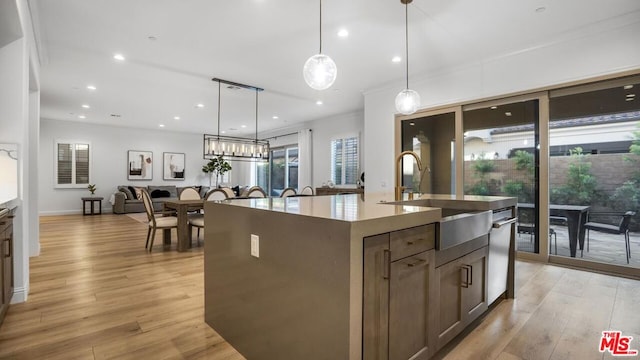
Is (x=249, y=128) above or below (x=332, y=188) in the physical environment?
above

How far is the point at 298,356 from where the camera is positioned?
4.55 feet

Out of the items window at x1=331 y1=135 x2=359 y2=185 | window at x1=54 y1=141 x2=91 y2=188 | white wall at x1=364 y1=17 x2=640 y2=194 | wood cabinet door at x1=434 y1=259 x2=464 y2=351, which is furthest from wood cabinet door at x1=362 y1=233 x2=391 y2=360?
window at x1=54 y1=141 x2=91 y2=188

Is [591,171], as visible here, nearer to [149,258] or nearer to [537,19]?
[537,19]

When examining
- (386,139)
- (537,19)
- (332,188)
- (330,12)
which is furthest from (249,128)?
(537,19)

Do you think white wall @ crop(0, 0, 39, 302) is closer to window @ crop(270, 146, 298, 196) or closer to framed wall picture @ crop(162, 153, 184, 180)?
window @ crop(270, 146, 298, 196)

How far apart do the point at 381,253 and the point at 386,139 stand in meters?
4.45

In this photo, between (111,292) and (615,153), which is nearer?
(111,292)

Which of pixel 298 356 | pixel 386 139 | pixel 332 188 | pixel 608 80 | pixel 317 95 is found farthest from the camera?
pixel 332 188

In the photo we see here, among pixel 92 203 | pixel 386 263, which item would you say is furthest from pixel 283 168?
pixel 386 263

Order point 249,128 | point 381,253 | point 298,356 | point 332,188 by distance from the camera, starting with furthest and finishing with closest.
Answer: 1. point 249,128
2. point 332,188
3. point 298,356
4. point 381,253

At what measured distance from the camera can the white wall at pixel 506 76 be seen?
10.8ft

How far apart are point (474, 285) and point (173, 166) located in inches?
418

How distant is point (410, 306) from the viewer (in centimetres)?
144

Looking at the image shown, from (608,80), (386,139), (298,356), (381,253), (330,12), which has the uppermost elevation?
(330,12)
